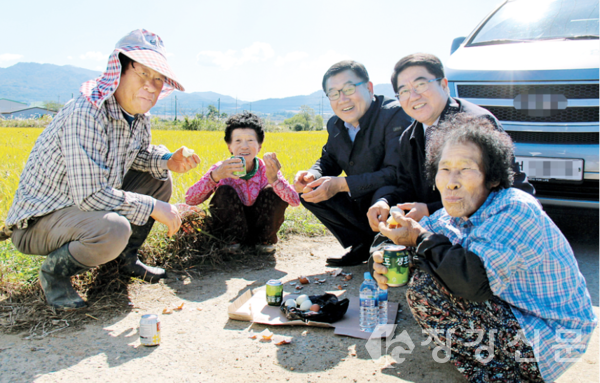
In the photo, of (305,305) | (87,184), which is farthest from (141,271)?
(305,305)

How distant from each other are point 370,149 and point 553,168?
5.55 ft

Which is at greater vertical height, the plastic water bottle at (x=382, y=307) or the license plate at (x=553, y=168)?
the license plate at (x=553, y=168)

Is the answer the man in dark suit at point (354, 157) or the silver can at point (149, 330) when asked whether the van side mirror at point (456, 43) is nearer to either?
the man in dark suit at point (354, 157)

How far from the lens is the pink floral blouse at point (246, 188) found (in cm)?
387

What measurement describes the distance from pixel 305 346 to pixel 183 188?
299cm

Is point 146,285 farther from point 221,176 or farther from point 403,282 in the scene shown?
point 403,282

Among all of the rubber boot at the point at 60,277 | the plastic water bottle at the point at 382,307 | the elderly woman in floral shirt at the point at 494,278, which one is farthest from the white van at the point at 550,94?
the rubber boot at the point at 60,277

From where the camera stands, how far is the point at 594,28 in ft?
14.7

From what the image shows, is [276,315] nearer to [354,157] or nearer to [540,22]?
[354,157]

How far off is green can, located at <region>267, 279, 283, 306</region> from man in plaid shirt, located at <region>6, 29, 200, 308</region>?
28.1 inches

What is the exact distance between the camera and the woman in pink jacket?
3896 millimetres

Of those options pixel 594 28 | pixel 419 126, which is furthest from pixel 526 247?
pixel 594 28

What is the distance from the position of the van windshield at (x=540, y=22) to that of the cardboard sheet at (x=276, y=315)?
3.34 metres

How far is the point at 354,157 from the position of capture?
3.83 metres
